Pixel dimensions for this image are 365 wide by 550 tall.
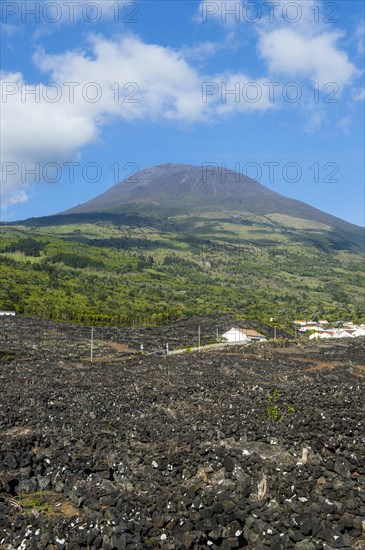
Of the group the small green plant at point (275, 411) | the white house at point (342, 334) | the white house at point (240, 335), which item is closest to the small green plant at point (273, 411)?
the small green plant at point (275, 411)

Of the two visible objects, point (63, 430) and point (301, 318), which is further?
point (301, 318)

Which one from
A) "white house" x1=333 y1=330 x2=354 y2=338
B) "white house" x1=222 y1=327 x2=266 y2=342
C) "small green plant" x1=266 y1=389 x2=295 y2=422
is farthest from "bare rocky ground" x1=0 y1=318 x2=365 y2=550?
"white house" x1=333 y1=330 x2=354 y2=338

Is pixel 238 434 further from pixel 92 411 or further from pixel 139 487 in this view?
pixel 92 411

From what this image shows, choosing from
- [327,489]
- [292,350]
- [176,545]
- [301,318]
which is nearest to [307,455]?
[327,489]

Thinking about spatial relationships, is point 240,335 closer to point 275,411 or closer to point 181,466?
point 275,411

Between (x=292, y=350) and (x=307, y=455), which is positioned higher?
(x=307, y=455)

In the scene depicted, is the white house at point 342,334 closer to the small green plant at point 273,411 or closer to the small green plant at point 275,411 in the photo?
the small green plant at point 273,411

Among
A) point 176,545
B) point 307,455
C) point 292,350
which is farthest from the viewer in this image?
point 292,350
